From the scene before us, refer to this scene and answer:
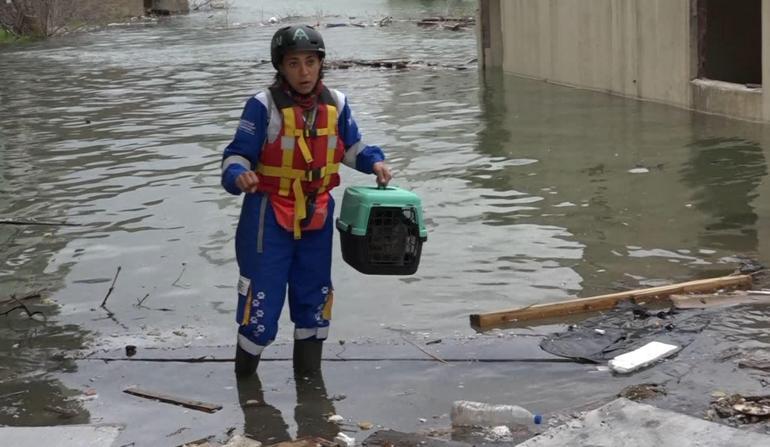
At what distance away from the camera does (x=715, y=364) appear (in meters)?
5.79

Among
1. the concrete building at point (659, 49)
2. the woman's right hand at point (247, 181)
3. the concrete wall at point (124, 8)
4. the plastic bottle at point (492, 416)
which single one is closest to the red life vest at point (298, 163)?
the woman's right hand at point (247, 181)

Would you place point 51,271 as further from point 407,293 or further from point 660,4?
point 660,4

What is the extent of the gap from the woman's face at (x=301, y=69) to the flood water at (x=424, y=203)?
2085 mm

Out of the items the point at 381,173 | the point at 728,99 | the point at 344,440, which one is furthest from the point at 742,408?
the point at 728,99

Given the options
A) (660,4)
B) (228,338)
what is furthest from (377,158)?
(660,4)

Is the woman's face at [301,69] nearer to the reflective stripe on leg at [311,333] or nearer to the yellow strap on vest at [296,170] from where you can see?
the yellow strap on vest at [296,170]

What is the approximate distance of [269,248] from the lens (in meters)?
5.59

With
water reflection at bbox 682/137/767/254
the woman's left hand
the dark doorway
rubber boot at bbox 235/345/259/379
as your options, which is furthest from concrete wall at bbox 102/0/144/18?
the woman's left hand

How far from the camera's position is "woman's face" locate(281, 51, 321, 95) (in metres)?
5.48

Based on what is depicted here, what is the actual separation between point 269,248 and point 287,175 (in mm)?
373

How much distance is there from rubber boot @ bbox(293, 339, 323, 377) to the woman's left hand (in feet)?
3.20

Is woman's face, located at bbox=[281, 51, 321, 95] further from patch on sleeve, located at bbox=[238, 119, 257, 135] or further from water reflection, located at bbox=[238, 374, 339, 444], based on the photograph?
water reflection, located at bbox=[238, 374, 339, 444]

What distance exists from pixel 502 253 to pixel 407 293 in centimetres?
119

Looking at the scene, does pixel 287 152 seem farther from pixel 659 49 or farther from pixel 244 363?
pixel 659 49
